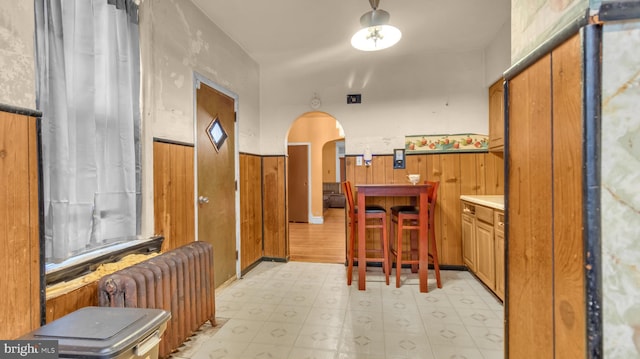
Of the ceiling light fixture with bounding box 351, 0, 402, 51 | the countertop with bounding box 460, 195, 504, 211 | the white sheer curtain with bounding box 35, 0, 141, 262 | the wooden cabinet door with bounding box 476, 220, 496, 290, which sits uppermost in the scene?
the ceiling light fixture with bounding box 351, 0, 402, 51

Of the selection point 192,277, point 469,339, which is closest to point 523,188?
point 469,339

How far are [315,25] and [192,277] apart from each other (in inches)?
100

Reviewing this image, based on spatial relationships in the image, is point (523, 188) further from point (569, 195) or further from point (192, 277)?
point (192, 277)

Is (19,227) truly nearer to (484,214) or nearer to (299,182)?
(484,214)

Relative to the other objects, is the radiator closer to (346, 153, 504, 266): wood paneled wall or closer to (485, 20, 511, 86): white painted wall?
(346, 153, 504, 266): wood paneled wall

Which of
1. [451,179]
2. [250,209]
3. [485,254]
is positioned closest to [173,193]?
[250,209]

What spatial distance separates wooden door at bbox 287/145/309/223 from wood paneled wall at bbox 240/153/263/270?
10.5 ft

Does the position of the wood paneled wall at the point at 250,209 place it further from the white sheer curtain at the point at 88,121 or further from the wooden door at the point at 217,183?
the white sheer curtain at the point at 88,121

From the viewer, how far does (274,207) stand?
393cm

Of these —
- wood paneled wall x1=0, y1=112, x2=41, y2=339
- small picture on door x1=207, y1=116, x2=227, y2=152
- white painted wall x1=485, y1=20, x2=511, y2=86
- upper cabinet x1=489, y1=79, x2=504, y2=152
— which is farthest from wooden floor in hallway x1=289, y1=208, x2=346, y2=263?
wood paneled wall x1=0, y1=112, x2=41, y2=339

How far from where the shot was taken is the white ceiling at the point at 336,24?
2561mm

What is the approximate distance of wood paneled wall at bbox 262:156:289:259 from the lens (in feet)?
12.8

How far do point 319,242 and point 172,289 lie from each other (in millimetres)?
3406

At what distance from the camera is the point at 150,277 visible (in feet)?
5.22
